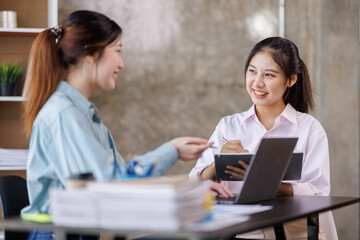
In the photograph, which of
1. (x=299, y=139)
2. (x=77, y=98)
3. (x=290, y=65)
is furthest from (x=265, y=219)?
(x=290, y=65)

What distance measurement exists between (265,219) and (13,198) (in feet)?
3.46

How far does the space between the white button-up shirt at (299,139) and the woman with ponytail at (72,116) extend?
64cm

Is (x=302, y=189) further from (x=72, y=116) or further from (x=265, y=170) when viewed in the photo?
(x=72, y=116)

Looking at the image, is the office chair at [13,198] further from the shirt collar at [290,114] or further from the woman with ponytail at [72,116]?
the shirt collar at [290,114]

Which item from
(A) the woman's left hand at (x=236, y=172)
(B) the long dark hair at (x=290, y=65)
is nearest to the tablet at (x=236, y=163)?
(A) the woman's left hand at (x=236, y=172)

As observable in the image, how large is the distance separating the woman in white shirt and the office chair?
848mm

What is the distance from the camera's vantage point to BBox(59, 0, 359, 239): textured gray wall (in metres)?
4.49

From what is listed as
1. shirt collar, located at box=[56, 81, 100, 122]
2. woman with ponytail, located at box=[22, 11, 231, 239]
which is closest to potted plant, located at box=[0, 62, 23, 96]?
woman with ponytail, located at box=[22, 11, 231, 239]

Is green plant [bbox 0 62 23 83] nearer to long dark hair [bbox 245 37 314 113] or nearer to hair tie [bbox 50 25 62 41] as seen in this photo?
long dark hair [bbox 245 37 314 113]

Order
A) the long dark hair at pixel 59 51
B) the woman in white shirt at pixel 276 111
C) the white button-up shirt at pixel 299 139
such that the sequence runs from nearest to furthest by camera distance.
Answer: the long dark hair at pixel 59 51 < the white button-up shirt at pixel 299 139 < the woman in white shirt at pixel 276 111

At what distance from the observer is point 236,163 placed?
7.21 ft

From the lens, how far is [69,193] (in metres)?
1.41

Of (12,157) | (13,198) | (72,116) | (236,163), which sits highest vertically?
(72,116)

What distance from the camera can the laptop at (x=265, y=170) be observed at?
186 cm
